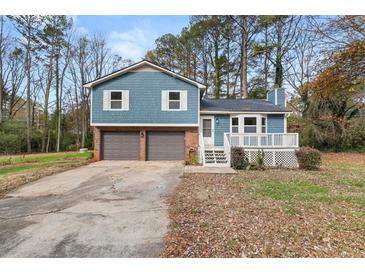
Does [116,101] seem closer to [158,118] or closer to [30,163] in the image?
[158,118]

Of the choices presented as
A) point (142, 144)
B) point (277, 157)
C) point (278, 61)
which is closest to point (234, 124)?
point (277, 157)

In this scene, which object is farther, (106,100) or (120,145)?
(120,145)

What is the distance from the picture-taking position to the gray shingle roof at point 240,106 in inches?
595

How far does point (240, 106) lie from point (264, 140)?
4218 mm

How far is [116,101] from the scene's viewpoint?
47.7ft

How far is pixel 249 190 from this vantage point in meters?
7.03

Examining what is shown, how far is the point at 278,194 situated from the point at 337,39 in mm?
4455

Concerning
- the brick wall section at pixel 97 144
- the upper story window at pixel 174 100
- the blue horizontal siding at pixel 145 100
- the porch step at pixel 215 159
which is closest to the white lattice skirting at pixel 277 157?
the porch step at pixel 215 159

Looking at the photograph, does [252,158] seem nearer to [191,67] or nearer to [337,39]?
[337,39]

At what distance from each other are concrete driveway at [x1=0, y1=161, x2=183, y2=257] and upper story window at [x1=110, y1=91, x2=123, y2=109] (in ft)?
23.2

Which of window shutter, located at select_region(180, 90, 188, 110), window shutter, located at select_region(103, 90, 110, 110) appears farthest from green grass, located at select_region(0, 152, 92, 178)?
window shutter, located at select_region(180, 90, 188, 110)

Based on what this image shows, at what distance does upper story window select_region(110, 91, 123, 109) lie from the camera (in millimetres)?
14516

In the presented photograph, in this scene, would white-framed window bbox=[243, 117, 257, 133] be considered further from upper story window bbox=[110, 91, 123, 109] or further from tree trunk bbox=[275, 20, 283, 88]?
tree trunk bbox=[275, 20, 283, 88]
